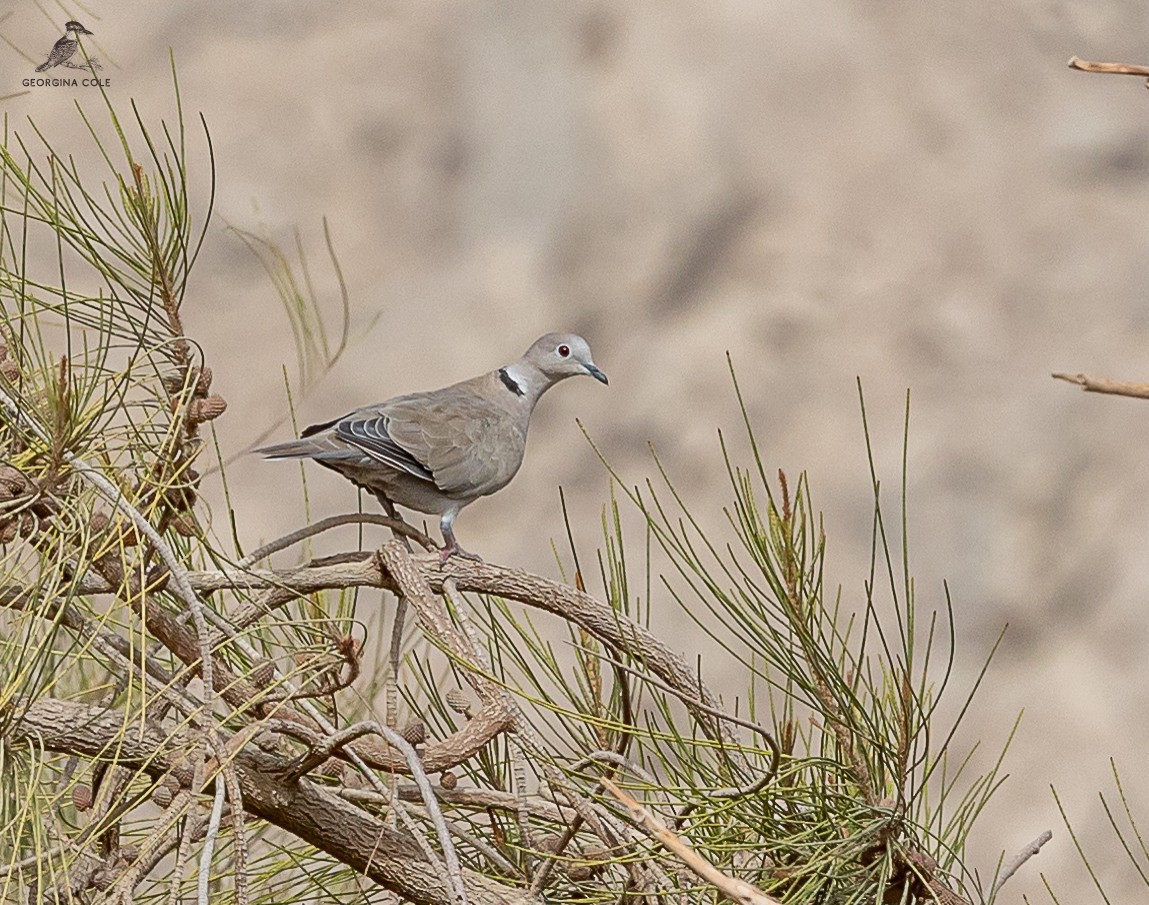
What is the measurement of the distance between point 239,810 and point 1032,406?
4029 mm

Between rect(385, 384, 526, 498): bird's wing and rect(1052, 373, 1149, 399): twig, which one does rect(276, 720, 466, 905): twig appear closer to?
rect(1052, 373, 1149, 399): twig

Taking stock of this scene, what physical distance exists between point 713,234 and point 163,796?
13.0 feet

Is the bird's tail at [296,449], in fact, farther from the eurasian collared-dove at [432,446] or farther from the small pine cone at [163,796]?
the small pine cone at [163,796]

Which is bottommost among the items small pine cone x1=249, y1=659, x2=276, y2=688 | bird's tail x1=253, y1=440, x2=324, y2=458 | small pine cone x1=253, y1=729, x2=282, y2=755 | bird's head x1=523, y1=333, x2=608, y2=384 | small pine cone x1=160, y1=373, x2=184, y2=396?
small pine cone x1=253, y1=729, x2=282, y2=755

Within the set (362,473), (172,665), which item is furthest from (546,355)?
(172,665)

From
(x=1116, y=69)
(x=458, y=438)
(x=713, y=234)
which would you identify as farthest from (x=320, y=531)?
(x=713, y=234)

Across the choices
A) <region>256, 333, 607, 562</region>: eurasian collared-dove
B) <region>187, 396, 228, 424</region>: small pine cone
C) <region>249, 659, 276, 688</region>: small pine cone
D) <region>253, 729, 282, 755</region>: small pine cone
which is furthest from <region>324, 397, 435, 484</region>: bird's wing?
<region>249, 659, 276, 688</region>: small pine cone

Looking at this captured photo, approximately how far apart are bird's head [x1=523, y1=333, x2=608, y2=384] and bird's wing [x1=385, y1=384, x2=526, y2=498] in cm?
18

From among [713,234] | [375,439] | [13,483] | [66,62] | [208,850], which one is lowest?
[208,850]

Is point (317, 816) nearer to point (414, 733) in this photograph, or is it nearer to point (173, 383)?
point (414, 733)

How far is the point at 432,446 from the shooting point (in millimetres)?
1638

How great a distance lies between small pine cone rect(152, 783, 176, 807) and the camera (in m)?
1.07

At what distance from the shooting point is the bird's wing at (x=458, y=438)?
1629 millimetres

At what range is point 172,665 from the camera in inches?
50.9
